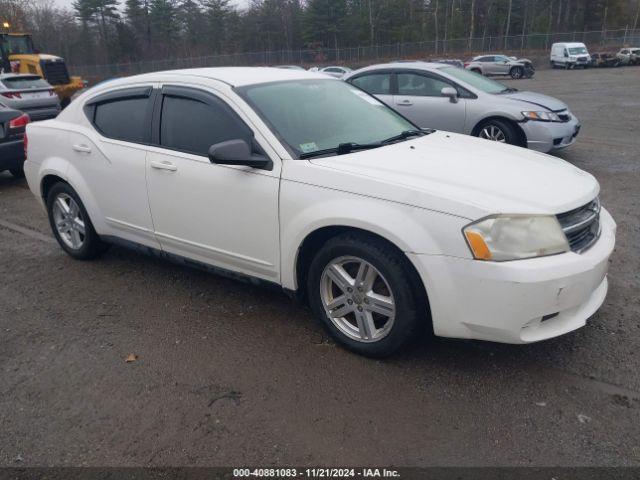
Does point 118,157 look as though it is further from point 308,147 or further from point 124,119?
point 308,147

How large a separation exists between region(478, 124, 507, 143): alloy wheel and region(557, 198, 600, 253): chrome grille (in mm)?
5235

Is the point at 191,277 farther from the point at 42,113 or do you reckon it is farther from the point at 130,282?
the point at 42,113

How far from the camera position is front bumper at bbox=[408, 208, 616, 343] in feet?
9.05

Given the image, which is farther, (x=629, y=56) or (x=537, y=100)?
(x=629, y=56)

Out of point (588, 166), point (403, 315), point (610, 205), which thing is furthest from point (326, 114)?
point (588, 166)

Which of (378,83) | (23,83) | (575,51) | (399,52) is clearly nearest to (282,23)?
(399,52)

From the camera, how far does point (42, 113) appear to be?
15.9 metres

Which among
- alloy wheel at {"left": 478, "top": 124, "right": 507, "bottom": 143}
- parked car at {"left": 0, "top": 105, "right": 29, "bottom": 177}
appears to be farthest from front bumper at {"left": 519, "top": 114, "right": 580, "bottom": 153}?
parked car at {"left": 0, "top": 105, "right": 29, "bottom": 177}

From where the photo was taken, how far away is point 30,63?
77.4ft

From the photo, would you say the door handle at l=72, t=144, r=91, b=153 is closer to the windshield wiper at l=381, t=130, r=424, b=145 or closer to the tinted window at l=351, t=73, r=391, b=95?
the windshield wiper at l=381, t=130, r=424, b=145

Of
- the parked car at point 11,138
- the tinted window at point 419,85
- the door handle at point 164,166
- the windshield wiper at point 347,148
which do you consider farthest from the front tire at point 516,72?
the door handle at point 164,166

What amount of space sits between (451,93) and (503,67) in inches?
1246

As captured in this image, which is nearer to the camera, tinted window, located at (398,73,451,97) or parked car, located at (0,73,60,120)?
tinted window, located at (398,73,451,97)

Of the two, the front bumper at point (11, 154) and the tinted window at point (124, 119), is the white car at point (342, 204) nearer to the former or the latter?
the tinted window at point (124, 119)
